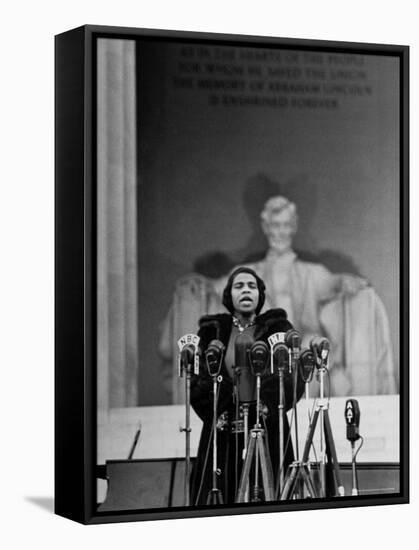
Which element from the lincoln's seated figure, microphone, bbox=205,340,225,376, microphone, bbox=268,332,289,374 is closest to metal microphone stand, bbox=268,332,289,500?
microphone, bbox=268,332,289,374

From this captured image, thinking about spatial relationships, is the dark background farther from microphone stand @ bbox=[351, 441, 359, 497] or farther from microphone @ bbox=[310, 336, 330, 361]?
microphone stand @ bbox=[351, 441, 359, 497]

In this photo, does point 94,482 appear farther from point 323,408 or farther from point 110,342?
point 323,408

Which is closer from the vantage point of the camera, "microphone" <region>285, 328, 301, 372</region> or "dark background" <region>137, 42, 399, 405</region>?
"dark background" <region>137, 42, 399, 405</region>

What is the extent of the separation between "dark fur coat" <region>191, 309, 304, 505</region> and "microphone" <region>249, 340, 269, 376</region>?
34 mm

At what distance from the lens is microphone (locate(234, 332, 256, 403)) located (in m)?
9.23

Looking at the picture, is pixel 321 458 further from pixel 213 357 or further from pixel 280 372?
pixel 213 357

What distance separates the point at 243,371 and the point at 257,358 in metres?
0.11

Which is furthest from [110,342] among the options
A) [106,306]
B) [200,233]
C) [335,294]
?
[335,294]

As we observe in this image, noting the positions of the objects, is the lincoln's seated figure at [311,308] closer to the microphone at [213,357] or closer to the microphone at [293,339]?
the microphone at [293,339]

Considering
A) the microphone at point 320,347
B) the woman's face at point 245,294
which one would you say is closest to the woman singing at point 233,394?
the woman's face at point 245,294

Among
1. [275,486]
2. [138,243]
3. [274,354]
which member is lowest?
[275,486]

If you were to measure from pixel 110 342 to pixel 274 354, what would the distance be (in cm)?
94

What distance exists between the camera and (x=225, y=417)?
9.20m

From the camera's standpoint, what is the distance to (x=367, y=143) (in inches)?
377
